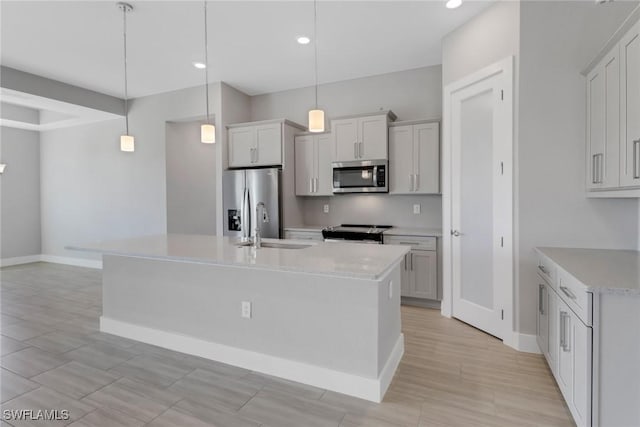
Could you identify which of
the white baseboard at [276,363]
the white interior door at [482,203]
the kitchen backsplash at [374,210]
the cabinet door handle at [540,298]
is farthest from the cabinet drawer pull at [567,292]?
the kitchen backsplash at [374,210]

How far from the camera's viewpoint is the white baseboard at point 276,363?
211 centimetres

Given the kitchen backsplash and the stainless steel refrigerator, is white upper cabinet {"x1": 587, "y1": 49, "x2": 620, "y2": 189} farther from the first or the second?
the stainless steel refrigerator

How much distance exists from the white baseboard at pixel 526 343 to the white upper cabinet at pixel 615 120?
126 cm

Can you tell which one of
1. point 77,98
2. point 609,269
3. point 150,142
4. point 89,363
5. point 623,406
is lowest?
point 89,363

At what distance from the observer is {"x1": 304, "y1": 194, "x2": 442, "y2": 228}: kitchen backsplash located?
171 inches

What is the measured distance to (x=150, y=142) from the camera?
5391 millimetres

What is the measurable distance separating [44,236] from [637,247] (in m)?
9.39

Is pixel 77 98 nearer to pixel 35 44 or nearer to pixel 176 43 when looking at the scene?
pixel 35 44

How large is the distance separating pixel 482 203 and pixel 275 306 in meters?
2.18

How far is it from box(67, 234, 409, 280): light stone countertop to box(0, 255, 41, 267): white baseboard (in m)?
5.67

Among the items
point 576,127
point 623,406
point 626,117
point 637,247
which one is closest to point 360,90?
point 576,127

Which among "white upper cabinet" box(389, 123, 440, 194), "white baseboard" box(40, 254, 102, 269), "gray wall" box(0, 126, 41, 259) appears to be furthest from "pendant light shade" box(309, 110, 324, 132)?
"gray wall" box(0, 126, 41, 259)

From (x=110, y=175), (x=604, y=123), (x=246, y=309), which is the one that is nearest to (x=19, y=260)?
(x=110, y=175)

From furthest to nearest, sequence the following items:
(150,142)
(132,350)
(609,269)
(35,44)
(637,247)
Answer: (150,142) → (35,44) → (132,350) → (637,247) → (609,269)
